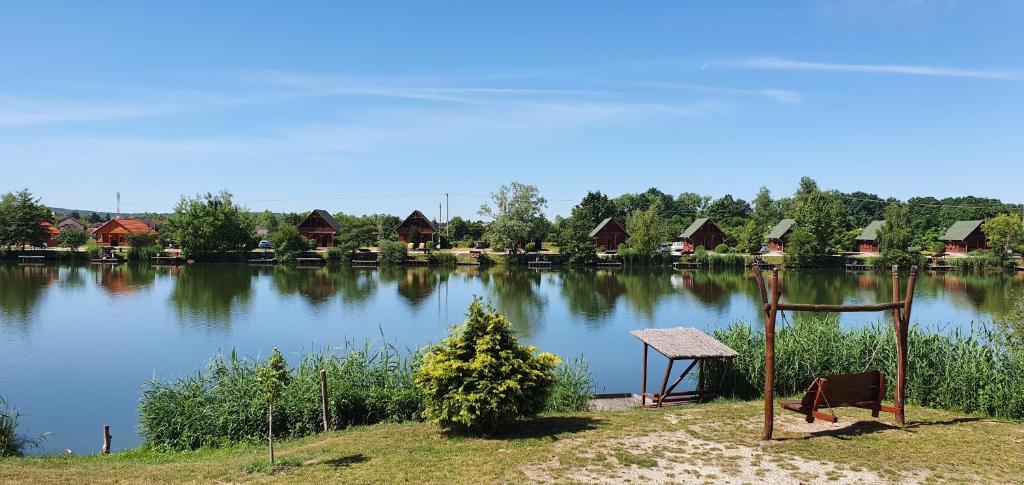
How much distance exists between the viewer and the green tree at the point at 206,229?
66125 millimetres

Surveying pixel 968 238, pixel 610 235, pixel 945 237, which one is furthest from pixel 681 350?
pixel 945 237

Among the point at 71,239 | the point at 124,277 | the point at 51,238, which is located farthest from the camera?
the point at 51,238

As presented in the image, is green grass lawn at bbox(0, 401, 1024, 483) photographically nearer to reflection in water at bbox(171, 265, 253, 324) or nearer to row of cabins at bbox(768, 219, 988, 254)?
reflection in water at bbox(171, 265, 253, 324)

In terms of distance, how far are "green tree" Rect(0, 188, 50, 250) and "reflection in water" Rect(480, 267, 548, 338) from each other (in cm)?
5002

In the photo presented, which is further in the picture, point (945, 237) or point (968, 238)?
point (945, 237)

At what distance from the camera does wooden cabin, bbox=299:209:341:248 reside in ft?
257

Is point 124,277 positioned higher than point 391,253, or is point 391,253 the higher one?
point 391,253

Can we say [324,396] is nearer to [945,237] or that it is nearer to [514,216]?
[514,216]

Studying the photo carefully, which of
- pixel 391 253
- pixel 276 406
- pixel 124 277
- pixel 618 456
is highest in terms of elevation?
pixel 391 253

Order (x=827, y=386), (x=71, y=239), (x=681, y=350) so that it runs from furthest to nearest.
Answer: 1. (x=71, y=239)
2. (x=681, y=350)
3. (x=827, y=386)

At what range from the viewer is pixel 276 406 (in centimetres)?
1267

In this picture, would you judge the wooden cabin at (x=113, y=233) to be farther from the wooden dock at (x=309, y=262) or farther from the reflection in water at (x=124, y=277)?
the wooden dock at (x=309, y=262)

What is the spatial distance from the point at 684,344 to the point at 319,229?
70.1 m

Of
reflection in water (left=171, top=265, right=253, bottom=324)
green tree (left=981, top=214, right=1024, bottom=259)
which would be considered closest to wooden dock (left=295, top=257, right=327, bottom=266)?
reflection in water (left=171, top=265, right=253, bottom=324)
